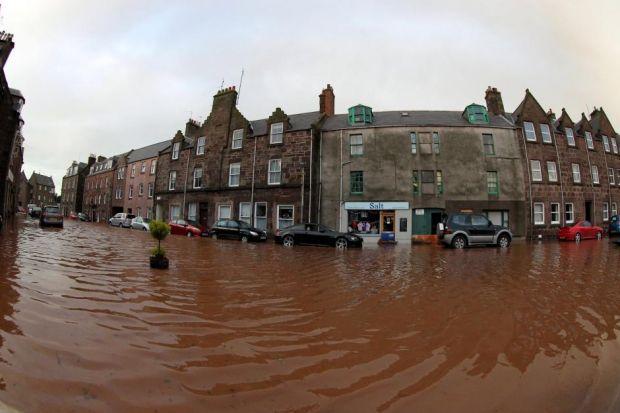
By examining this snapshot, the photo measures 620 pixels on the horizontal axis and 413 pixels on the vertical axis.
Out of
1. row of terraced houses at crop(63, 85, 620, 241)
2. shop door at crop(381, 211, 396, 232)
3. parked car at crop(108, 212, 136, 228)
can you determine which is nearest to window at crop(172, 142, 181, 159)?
row of terraced houses at crop(63, 85, 620, 241)

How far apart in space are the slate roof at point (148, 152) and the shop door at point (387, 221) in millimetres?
28560

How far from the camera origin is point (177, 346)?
327cm

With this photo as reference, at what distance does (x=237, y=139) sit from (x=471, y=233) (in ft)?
62.0

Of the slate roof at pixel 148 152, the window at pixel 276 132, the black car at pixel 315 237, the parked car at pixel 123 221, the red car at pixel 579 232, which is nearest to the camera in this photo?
the black car at pixel 315 237

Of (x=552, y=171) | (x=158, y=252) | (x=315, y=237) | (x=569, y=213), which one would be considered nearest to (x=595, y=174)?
(x=569, y=213)

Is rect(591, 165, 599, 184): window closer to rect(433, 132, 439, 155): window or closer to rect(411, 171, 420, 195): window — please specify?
rect(433, 132, 439, 155): window

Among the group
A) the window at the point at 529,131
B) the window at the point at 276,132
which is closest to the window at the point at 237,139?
the window at the point at 276,132

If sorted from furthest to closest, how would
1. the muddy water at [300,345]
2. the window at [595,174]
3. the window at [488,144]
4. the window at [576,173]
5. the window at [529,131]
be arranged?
the window at [595,174], the window at [576,173], the window at [529,131], the window at [488,144], the muddy water at [300,345]

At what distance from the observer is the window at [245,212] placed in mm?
25133

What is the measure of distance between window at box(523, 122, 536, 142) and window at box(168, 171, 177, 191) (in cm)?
2918

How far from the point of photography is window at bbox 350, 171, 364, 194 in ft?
76.4

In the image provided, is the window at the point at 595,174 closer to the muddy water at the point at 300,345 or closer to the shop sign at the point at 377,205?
the shop sign at the point at 377,205

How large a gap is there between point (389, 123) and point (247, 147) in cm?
1109

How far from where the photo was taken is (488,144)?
23.2 metres
